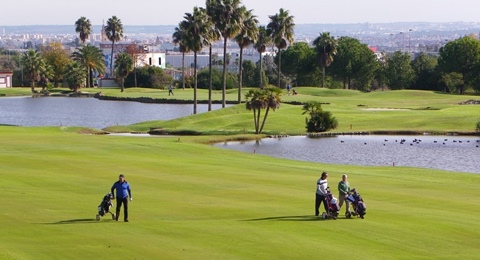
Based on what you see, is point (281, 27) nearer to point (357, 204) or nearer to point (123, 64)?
point (123, 64)

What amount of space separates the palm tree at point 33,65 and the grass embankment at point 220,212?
420 feet

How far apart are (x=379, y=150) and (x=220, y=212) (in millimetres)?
42569

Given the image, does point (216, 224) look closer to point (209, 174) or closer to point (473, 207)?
point (473, 207)

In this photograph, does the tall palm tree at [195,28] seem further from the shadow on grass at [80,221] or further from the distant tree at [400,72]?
the shadow on grass at [80,221]

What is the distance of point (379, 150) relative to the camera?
75062mm

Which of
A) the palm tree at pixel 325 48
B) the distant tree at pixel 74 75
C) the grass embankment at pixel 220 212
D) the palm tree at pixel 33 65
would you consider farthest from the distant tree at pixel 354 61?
the grass embankment at pixel 220 212

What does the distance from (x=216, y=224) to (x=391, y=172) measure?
24.2 meters

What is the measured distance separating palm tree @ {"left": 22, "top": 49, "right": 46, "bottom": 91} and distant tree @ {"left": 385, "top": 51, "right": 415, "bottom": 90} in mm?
67871

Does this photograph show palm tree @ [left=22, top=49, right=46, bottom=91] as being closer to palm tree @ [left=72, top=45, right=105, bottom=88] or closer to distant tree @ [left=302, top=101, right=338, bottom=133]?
palm tree @ [left=72, top=45, right=105, bottom=88]

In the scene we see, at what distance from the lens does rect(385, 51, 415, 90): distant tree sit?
166m

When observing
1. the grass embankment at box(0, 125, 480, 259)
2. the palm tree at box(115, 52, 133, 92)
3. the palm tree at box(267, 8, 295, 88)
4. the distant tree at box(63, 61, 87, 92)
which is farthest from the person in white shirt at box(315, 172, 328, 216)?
the distant tree at box(63, 61, 87, 92)

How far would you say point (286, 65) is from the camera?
182m

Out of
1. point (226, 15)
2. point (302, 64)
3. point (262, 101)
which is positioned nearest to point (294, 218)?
point (262, 101)

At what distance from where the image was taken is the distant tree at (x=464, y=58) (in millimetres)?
154000
